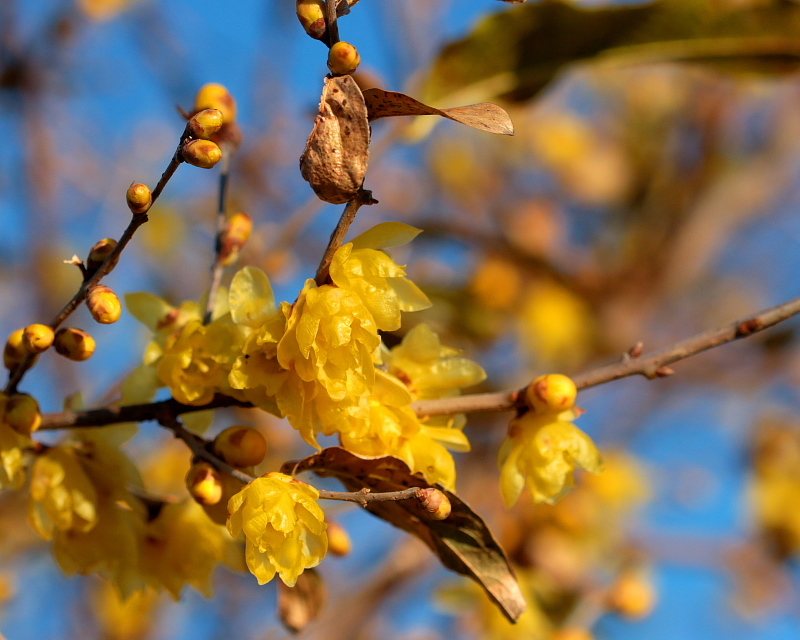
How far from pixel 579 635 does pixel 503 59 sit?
128 centimetres

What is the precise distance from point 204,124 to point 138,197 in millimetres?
102

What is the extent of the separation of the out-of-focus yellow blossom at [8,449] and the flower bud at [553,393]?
643 millimetres

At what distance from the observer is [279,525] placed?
86cm

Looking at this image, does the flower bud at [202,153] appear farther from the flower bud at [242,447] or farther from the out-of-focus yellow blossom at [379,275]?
the flower bud at [242,447]

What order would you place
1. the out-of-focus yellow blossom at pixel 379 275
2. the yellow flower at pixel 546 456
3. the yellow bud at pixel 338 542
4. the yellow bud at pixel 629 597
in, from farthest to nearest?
the yellow bud at pixel 629 597 → the yellow bud at pixel 338 542 → the yellow flower at pixel 546 456 → the out-of-focus yellow blossom at pixel 379 275

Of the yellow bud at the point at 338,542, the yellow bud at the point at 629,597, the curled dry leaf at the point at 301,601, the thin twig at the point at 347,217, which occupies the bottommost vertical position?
the yellow bud at the point at 629,597

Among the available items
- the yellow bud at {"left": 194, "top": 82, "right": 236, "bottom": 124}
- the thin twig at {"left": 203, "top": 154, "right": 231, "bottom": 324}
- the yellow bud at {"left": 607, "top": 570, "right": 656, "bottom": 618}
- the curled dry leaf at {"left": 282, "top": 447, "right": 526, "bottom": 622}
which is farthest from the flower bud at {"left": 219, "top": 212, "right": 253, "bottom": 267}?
the yellow bud at {"left": 607, "top": 570, "right": 656, "bottom": 618}

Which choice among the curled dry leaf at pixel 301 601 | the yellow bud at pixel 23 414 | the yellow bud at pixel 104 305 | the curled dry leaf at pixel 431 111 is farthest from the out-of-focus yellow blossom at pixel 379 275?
the curled dry leaf at pixel 301 601

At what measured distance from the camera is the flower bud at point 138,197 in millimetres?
825

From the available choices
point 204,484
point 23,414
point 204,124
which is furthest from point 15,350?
point 204,124

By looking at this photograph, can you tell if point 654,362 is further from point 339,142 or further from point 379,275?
point 339,142

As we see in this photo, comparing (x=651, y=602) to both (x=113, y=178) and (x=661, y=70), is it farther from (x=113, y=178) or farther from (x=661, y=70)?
(x=661, y=70)

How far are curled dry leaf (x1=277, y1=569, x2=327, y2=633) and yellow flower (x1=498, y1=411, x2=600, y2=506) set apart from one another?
39cm

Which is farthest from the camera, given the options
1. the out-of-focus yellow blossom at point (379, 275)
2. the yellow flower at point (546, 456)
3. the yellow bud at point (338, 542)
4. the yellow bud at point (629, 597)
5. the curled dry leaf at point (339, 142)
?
the yellow bud at point (629, 597)
